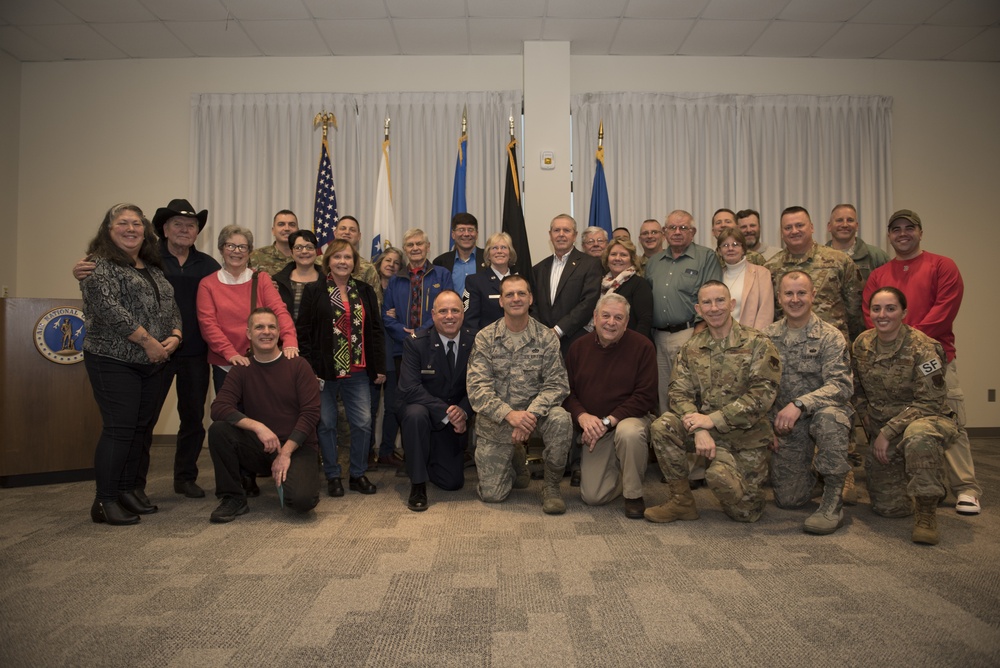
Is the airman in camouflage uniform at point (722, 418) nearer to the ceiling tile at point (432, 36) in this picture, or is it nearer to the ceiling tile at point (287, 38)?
the ceiling tile at point (432, 36)

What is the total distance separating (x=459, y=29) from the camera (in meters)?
5.91

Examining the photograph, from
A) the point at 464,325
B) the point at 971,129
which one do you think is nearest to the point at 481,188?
the point at 464,325

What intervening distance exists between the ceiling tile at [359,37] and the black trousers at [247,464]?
3974 millimetres

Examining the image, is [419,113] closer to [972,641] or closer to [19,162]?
[19,162]

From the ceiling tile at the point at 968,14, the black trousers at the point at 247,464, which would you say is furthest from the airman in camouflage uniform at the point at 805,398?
the ceiling tile at the point at 968,14

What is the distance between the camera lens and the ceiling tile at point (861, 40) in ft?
19.3

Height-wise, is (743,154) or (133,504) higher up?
(743,154)

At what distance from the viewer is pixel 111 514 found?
3.39 m

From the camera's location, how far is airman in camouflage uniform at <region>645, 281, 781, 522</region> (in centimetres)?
335

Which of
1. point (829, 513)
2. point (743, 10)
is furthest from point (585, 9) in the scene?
point (829, 513)

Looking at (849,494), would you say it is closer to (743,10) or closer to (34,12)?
(743,10)

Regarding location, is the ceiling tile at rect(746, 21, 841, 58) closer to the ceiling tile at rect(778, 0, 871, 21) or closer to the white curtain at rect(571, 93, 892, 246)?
the ceiling tile at rect(778, 0, 871, 21)

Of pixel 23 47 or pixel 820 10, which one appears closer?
pixel 820 10

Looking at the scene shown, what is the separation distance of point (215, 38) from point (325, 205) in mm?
1827
